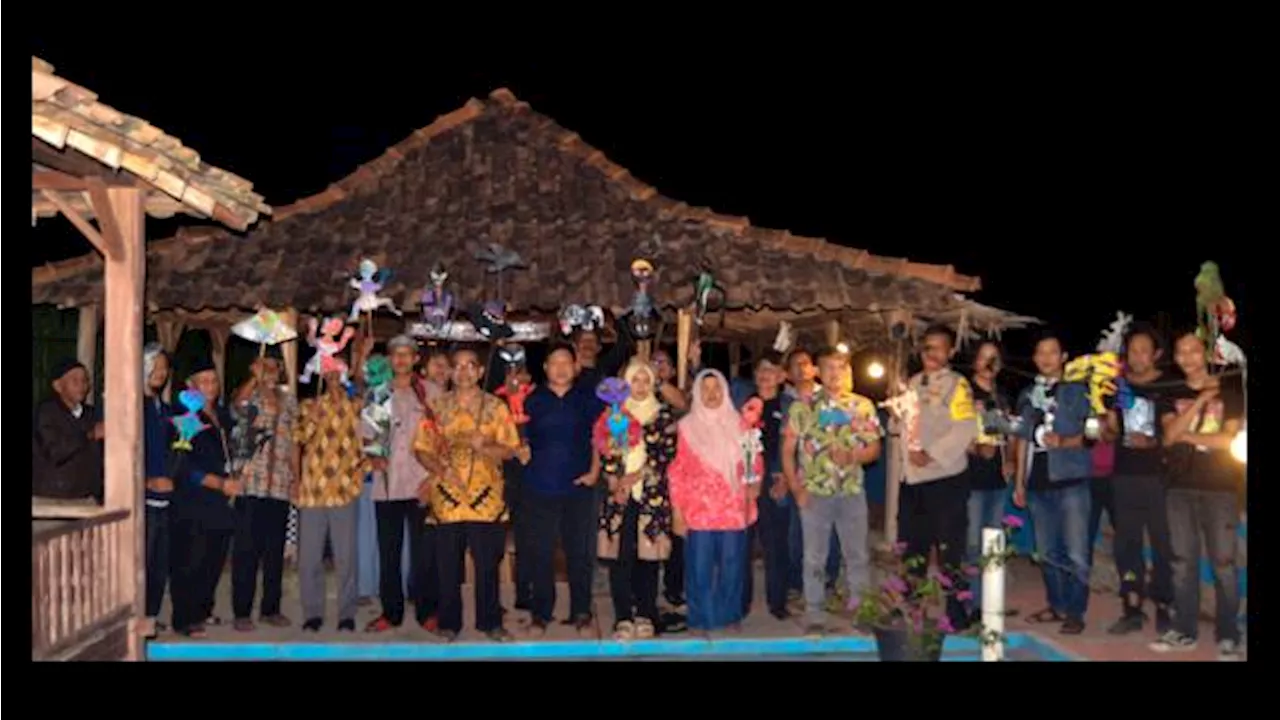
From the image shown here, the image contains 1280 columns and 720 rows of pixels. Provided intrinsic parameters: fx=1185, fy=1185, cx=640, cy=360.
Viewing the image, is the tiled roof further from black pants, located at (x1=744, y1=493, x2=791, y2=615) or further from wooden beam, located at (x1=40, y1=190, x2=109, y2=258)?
black pants, located at (x1=744, y1=493, x2=791, y2=615)

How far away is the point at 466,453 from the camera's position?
7.70 meters

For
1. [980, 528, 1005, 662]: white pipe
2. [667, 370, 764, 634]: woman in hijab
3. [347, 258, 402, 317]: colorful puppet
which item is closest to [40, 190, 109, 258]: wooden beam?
[347, 258, 402, 317]: colorful puppet

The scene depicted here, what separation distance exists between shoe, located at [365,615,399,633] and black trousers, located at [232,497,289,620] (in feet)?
2.40

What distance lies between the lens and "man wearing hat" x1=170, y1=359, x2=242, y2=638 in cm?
789

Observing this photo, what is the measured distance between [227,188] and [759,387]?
12.9 ft

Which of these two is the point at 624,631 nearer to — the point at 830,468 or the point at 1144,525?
the point at 830,468

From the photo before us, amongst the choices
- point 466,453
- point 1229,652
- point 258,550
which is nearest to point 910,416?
point 1229,652

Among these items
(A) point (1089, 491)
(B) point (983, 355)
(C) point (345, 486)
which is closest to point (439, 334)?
(C) point (345, 486)

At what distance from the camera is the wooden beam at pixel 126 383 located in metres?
6.43

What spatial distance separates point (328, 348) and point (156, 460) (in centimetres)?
133

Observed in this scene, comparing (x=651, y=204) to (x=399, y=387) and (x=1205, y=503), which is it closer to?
(x=399, y=387)

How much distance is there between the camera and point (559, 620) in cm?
852

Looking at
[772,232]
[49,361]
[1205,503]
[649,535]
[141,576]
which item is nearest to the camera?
[141,576]

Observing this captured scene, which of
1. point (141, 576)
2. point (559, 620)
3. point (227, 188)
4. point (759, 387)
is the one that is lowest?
point (559, 620)
